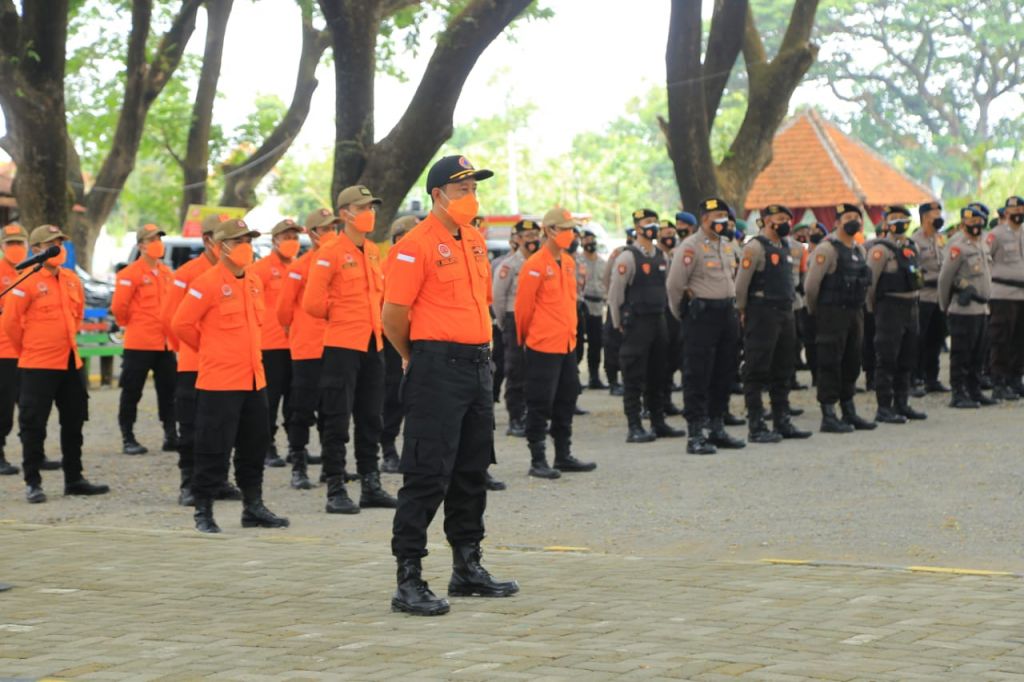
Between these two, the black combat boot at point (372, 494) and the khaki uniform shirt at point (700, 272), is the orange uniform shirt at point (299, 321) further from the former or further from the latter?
the khaki uniform shirt at point (700, 272)

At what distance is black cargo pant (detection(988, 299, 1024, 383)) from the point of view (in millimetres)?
18547

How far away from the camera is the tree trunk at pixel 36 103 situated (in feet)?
67.9

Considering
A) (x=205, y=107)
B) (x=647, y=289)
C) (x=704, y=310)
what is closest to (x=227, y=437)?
(x=704, y=310)

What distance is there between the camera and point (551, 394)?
1338 cm

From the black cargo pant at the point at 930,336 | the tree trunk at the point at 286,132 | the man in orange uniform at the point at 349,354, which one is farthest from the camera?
the tree trunk at the point at 286,132

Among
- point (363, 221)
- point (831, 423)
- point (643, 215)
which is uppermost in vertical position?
point (643, 215)

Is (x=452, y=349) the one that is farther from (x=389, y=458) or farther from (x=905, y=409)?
(x=905, y=409)

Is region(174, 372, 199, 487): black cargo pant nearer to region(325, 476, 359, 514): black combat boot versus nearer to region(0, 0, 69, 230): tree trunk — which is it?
region(325, 476, 359, 514): black combat boot

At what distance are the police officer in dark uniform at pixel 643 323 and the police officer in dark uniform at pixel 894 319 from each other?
84.0 inches

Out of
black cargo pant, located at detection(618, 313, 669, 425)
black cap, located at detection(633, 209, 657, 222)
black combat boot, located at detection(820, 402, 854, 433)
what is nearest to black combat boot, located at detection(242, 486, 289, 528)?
black cargo pant, located at detection(618, 313, 669, 425)

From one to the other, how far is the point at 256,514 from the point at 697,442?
4929 millimetres

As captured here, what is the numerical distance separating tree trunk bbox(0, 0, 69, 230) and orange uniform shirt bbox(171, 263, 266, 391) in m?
11.1

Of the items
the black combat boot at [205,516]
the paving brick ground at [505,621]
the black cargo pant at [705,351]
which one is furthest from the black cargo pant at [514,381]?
the paving brick ground at [505,621]

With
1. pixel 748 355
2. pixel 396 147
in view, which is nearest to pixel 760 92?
pixel 396 147
